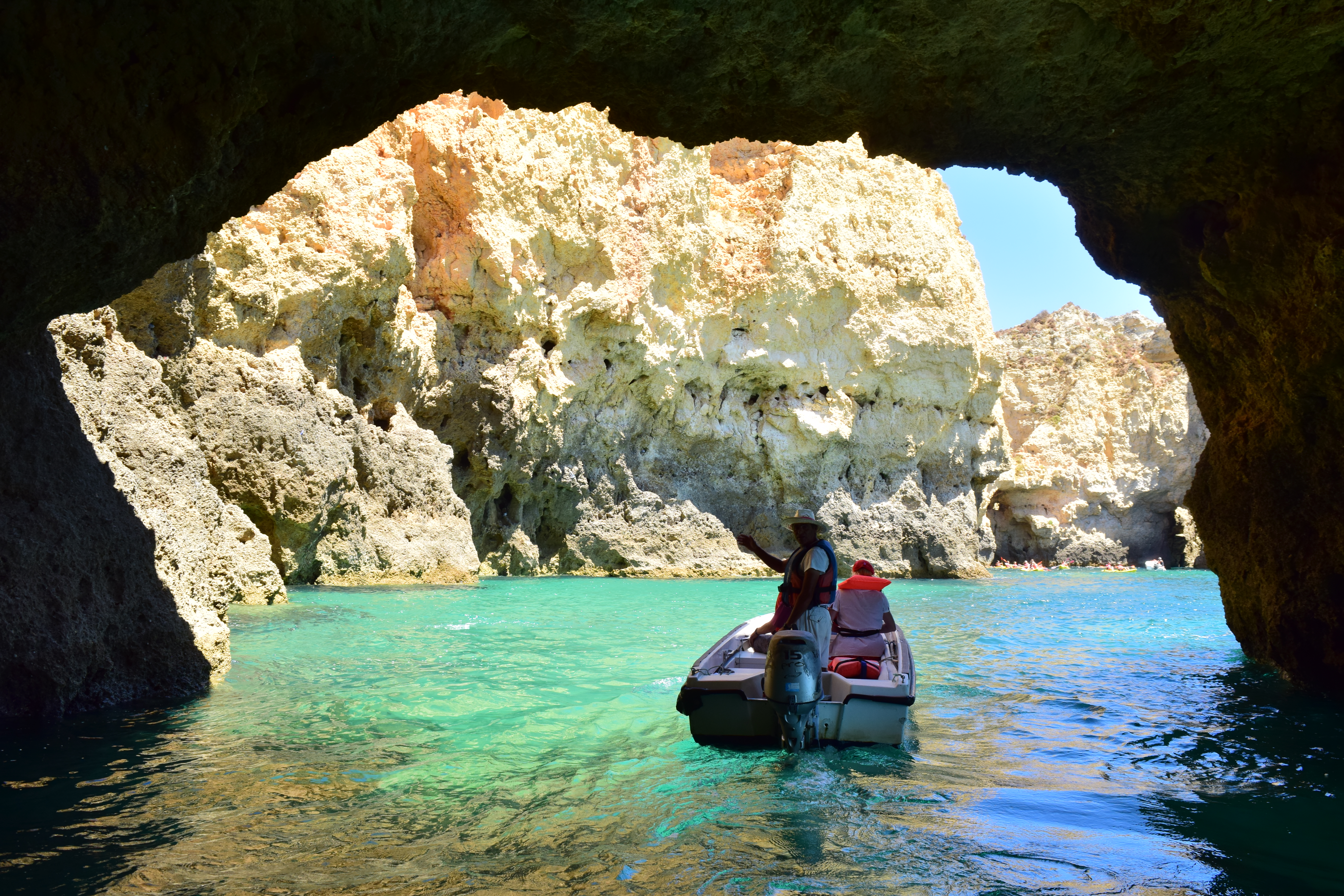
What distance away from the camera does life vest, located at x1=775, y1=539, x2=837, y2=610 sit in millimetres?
5863

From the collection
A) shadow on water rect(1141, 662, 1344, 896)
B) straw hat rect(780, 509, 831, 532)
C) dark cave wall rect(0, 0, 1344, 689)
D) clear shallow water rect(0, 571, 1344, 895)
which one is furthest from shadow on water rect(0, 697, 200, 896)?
shadow on water rect(1141, 662, 1344, 896)

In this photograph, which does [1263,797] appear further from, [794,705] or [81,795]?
[81,795]

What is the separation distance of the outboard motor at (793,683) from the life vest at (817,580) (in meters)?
0.61

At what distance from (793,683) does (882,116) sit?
3970 millimetres

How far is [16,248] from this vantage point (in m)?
3.91

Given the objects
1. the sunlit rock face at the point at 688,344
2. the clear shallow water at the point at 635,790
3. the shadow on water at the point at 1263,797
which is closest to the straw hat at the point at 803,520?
the clear shallow water at the point at 635,790

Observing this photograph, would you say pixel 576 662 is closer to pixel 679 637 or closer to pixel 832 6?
pixel 679 637

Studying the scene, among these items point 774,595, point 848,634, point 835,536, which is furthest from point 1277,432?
point 835,536

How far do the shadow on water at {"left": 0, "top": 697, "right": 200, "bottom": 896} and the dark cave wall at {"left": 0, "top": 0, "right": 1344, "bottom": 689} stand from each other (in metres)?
2.34

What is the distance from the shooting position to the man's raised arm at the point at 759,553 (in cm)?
686

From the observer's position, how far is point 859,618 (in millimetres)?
6875

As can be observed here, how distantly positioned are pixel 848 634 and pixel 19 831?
17.2 ft

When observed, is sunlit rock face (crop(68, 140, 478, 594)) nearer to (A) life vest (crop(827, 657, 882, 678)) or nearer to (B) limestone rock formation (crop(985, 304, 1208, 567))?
(A) life vest (crop(827, 657, 882, 678))

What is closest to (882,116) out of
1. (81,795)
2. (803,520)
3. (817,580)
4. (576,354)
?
(803,520)
